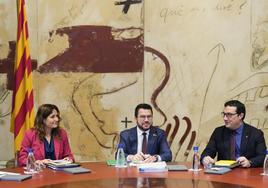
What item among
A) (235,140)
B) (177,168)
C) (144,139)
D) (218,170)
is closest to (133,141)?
(144,139)

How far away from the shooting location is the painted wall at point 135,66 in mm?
5746

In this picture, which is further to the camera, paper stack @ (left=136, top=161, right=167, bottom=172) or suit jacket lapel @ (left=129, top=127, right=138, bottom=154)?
suit jacket lapel @ (left=129, top=127, right=138, bottom=154)

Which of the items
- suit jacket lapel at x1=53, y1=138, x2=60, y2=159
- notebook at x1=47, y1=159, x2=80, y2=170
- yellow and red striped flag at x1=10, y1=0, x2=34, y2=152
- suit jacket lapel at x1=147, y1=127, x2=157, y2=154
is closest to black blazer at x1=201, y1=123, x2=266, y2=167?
suit jacket lapel at x1=147, y1=127, x2=157, y2=154

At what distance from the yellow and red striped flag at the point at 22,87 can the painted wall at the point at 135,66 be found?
47cm

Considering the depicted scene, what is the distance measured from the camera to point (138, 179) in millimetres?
3676

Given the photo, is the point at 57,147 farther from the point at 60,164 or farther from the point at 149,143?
the point at 149,143

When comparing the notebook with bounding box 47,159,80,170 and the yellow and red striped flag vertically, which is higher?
the yellow and red striped flag

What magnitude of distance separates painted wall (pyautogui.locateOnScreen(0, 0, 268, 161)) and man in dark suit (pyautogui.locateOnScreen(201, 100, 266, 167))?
1.15 m

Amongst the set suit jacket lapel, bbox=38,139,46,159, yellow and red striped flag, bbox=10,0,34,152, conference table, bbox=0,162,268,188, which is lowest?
conference table, bbox=0,162,268,188

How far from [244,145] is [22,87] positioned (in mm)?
2500

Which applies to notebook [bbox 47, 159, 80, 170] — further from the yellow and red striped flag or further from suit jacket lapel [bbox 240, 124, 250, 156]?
suit jacket lapel [bbox 240, 124, 250, 156]

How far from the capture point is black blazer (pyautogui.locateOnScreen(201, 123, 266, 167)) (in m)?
4.45

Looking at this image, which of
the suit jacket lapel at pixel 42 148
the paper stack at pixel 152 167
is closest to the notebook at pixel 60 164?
the suit jacket lapel at pixel 42 148

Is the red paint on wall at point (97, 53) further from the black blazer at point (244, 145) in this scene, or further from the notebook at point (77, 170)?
the notebook at point (77, 170)
